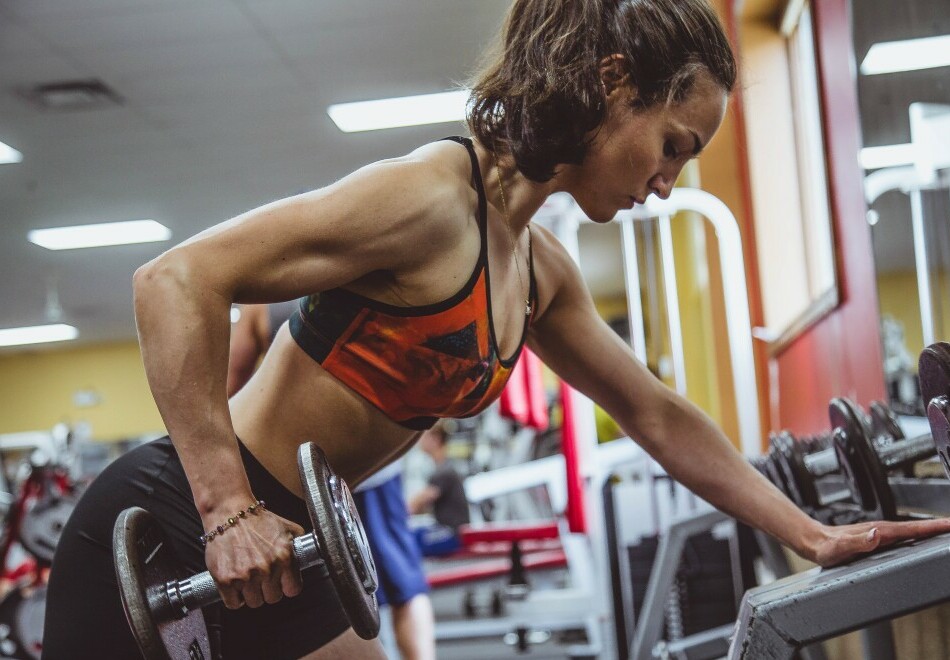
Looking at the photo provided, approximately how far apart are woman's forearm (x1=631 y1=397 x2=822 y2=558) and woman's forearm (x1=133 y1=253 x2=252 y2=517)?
0.63 meters

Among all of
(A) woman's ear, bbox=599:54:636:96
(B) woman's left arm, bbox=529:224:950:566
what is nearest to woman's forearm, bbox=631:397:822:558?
(B) woman's left arm, bbox=529:224:950:566

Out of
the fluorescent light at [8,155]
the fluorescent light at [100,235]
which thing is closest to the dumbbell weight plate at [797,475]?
the fluorescent light at [8,155]

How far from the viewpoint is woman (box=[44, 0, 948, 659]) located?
2.86ft

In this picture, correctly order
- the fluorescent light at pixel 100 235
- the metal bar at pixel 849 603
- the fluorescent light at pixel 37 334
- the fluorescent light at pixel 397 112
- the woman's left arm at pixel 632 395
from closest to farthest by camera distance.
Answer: the metal bar at pixel 849 603 → the woman's left arm at pixel 632 395 → the fluorescent light at pixel 397 112 → the fluorescent light at pixel 100 235 → the fluorescent light at pixel 37 334

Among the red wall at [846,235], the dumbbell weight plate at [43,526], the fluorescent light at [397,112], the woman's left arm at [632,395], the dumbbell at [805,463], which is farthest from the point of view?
the fluorescent light at [397,112]

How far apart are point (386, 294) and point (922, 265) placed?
100cm

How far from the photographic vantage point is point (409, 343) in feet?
3.31

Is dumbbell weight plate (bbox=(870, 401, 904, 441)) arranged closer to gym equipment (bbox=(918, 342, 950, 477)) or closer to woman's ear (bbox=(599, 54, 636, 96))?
gym equipment (bbox=(918, 342, 950, 477))

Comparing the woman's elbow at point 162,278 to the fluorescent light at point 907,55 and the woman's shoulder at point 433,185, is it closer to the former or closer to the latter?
the woman's shoulder at point 433,185

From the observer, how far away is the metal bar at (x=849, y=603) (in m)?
0.71

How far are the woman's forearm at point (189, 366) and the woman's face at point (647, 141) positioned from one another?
43cm

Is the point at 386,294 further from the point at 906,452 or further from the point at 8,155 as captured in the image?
the point at 8,155

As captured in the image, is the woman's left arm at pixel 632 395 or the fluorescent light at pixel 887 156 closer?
the woman's left arm at pixel 632 395

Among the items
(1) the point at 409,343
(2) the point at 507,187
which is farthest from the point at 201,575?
(2) the point at 507,187
